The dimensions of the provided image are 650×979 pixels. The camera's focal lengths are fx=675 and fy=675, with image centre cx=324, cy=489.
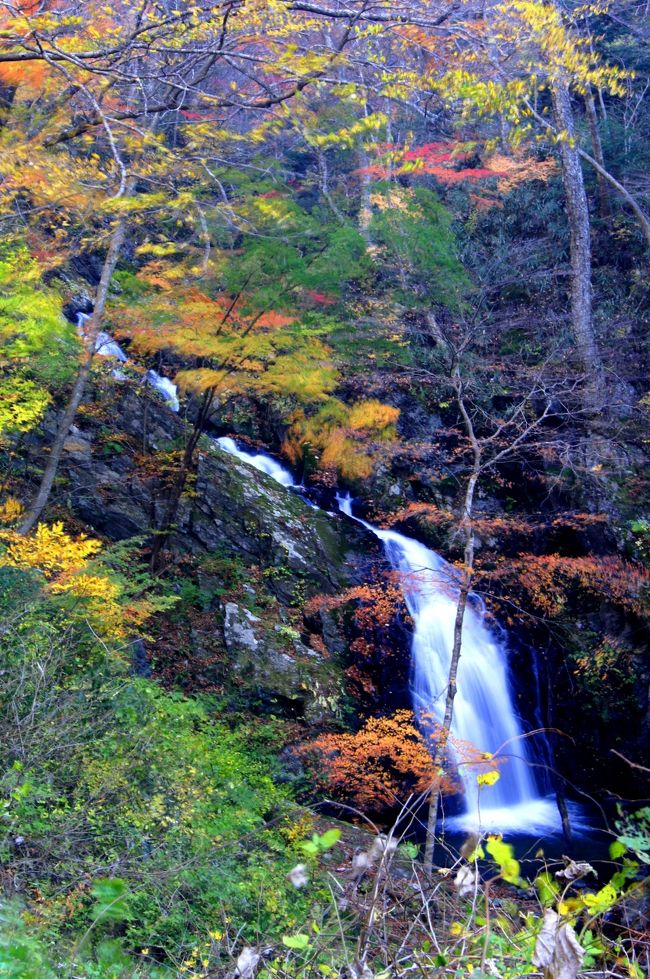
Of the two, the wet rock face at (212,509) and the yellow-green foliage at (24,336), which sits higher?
the yellow-green foliage at (24,336)

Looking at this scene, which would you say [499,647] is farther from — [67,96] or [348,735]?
[67,96]

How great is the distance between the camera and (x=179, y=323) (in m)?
9.01

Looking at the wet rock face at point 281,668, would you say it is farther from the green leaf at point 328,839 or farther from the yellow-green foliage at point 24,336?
the green leaf at point 328,839

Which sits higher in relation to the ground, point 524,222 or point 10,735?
point 524,222

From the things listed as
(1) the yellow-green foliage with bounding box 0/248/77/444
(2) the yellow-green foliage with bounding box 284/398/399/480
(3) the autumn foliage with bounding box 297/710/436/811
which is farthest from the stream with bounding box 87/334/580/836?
(1) the yellow-green foliage with bounding box 0/248/77/444

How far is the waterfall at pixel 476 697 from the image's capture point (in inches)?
394

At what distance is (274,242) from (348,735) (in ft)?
21.4

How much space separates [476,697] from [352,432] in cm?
484

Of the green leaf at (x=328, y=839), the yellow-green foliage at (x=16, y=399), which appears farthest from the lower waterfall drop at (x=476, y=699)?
the green leaf at (x=328, y=839)

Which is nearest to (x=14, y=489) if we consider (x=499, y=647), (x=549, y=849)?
(x=499, y=647)

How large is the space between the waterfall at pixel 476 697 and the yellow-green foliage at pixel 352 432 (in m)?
1.85

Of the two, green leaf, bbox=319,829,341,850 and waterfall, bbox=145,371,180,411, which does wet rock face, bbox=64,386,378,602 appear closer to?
waterfall, bbox=145,371,180,411

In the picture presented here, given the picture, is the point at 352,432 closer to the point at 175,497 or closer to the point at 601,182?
the point at 175,497

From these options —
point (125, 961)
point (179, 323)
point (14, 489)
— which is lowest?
point (125, 961)
